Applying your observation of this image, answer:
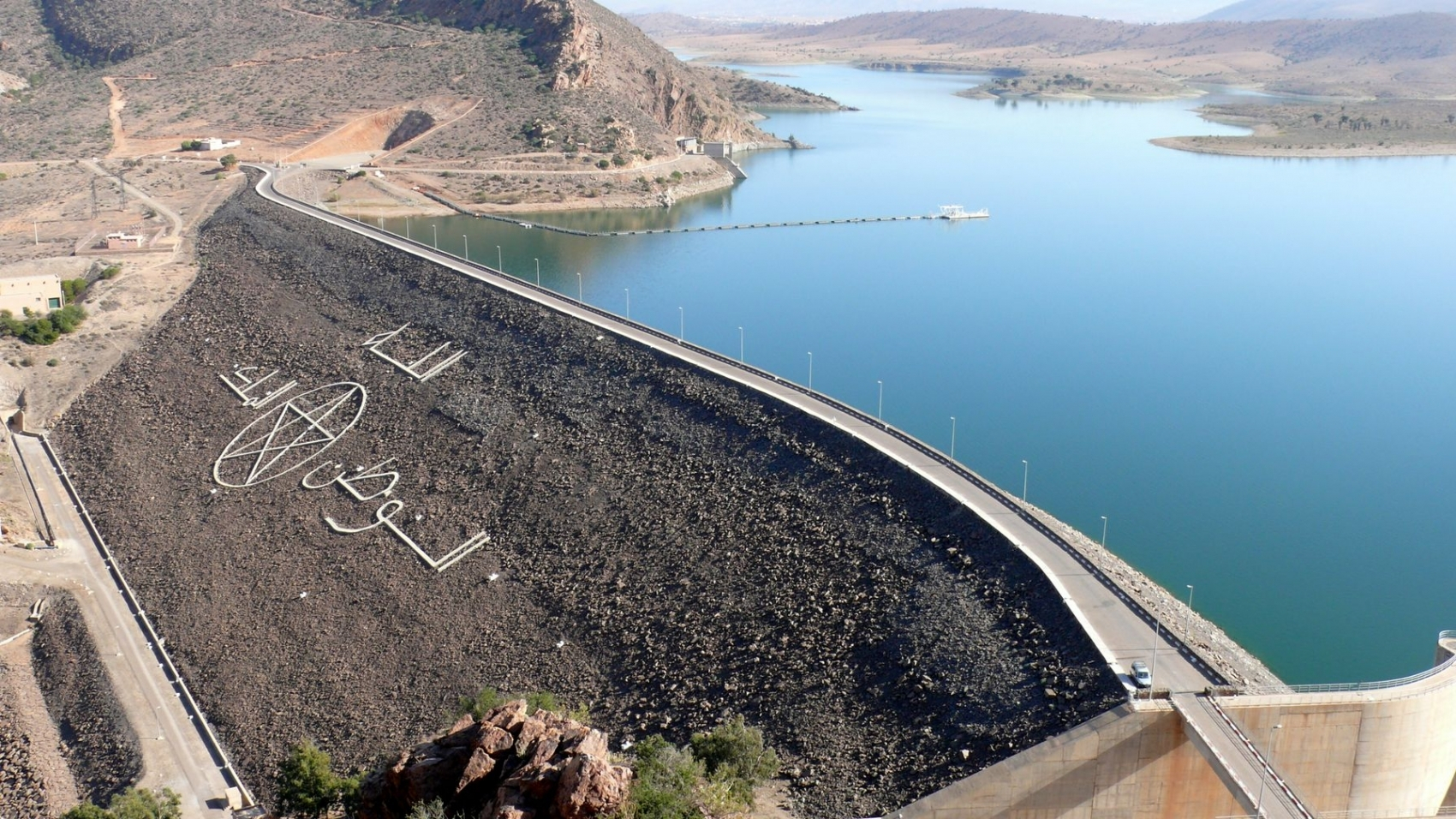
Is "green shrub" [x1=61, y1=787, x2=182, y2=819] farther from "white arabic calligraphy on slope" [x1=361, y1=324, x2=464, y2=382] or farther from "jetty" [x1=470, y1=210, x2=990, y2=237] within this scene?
"jetty" [x1=470, y1=210, x2=990, y2=237]

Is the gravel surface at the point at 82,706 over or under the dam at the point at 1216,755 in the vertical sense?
under

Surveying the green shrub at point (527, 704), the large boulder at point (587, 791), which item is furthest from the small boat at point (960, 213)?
the large boulder at point (587, 791)

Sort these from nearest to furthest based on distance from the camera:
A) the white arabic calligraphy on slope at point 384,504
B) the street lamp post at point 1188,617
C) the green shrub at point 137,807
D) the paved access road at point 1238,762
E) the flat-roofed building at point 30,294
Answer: the paved access road at point 1238,762 → the green shrub at point 137,807 → the street lamp post at point 1188,617 → the white arabic calligraphy on slope at point 384,504 → the flat-roofed building at point 30,294

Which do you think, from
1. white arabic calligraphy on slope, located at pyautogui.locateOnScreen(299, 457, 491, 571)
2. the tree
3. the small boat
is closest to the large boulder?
the tree

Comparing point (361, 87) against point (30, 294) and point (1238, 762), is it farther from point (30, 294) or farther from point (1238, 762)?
point (1238, 762)

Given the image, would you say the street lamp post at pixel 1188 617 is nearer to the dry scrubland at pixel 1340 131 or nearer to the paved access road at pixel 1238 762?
the paved access road at pixel 1238 762

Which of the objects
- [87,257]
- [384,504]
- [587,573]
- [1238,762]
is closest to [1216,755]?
[1238,762]
